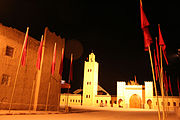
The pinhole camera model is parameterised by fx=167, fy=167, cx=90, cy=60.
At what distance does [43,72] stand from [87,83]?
43982mm

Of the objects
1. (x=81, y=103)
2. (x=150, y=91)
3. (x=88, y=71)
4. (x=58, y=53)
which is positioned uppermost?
(x=88, y=71)

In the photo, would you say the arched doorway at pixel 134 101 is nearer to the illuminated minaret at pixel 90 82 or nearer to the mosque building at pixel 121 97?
the mosque building at pixel 121 97

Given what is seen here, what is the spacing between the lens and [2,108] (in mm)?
15672

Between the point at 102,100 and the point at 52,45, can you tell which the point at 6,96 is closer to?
the point at 52,45

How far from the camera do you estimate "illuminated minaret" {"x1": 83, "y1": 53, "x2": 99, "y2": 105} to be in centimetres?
5953

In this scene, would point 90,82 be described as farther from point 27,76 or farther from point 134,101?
point 27,76

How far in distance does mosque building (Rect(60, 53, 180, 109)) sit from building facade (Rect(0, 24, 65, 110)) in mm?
34332

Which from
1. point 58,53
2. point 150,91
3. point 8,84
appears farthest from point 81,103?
point 8,84

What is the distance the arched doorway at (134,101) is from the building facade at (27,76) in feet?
117

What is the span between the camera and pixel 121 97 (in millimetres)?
52281

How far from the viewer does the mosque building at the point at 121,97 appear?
49.6m

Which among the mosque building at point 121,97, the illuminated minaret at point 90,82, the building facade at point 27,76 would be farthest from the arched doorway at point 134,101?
the building facade at point 27,76

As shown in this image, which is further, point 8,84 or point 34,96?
point 34,96

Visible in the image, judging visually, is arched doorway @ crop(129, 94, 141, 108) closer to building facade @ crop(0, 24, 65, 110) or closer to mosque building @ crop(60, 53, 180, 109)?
mosque building @ crop(60, 53, 180, 109)
